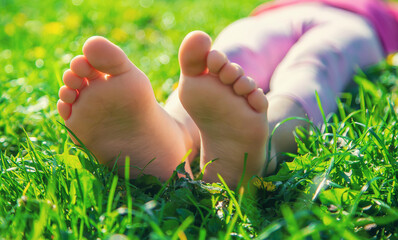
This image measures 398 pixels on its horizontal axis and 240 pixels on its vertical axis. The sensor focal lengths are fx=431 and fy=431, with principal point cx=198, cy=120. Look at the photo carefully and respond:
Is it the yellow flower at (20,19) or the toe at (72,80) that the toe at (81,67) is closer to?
the toe at (72,80)

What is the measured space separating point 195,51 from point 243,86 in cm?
15

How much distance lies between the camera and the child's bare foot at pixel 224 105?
104cm

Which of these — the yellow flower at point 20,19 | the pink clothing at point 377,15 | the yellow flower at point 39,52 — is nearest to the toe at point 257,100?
the pink clothing at point 377,15

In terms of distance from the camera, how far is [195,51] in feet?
3.37

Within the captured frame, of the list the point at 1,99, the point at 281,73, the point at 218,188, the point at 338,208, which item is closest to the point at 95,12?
the point at 1,99

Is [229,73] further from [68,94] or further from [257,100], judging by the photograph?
[68,94]

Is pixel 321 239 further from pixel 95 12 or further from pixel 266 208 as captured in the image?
pixel 95 12

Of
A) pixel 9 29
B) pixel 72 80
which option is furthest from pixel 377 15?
pixel 9 29

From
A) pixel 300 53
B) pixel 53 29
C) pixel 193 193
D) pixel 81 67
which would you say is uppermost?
pixel 81 67

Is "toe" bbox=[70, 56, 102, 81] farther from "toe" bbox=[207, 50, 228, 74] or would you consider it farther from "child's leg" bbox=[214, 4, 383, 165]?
"child's leg" bbox=[214, 4, 383, 165]

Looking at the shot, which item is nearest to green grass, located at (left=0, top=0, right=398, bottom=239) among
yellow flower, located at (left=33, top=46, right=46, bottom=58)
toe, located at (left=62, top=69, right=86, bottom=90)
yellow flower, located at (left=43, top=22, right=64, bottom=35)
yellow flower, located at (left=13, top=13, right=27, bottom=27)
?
toe, located at (left=62, top=69, right=86, bottom=90)

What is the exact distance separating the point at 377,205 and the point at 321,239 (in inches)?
8.7

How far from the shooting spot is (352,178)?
3.49 feet

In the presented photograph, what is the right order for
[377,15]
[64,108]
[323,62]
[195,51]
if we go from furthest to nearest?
[377,15] < [323,62] < [64,108] < [195,51]
